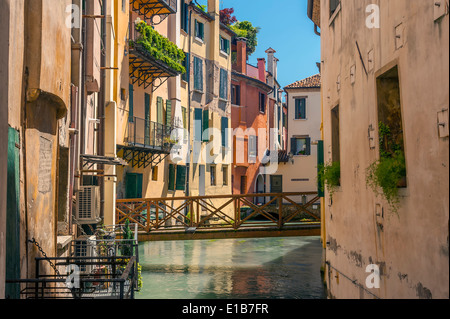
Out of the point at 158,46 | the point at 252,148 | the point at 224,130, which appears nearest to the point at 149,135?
the point at 158,46

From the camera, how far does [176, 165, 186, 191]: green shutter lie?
97.4 ft

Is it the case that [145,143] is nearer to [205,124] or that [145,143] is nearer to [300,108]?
A: [205,124]

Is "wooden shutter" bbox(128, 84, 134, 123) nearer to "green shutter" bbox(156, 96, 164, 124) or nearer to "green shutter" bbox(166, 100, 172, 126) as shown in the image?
"green shutter" bbox(156, 96, 164, 124)

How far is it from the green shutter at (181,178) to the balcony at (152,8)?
734cm

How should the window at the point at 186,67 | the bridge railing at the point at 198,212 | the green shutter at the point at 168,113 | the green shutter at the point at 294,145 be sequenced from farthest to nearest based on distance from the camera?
the green shutter at the point at 294,145, the window at the point at 186,67, the green shutter at the point at 168,113, the bridge railing at the point at 198,212

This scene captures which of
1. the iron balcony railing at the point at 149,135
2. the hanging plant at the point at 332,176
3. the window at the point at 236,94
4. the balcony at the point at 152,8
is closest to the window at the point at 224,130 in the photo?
the window at the point at 236,94

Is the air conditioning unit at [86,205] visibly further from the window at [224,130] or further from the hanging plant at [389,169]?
the window at [224,130]

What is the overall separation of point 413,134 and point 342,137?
13.6 feet

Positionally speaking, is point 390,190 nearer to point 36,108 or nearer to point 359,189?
point 359,189

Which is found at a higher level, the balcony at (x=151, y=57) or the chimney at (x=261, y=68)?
the chimney at (x=261, y=68)

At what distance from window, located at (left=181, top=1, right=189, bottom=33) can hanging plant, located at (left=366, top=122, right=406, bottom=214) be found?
23.5 m

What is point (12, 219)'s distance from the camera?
6012 mm

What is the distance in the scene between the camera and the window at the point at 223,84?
118 ft
